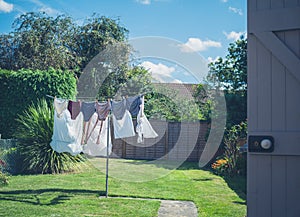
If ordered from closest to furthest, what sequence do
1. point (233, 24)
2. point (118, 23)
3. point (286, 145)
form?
point (286, 145) < point (233, 24) < point (118, 23)

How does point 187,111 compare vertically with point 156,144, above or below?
above

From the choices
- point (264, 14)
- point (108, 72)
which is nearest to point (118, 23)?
point (108, 72)

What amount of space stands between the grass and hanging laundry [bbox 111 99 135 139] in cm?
108

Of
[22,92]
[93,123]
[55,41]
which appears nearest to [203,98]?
[22,92]

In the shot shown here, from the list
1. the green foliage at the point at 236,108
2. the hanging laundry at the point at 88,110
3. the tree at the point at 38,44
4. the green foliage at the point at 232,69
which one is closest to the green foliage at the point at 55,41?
the tree at the point at 38,44

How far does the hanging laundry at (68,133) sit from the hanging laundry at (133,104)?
93cm

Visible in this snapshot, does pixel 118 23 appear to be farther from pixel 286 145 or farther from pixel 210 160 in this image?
pixel 286 145

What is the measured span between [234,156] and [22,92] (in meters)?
6.14

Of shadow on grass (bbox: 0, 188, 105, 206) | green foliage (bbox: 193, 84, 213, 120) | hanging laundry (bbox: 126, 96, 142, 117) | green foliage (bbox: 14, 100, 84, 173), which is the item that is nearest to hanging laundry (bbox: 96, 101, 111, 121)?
hanging laundry (bbox: 126, 96, 142, 117)

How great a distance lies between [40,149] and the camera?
24.6 feet

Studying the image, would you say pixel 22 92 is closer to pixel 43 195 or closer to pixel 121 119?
pixel 43 195

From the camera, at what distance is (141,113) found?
5.51m

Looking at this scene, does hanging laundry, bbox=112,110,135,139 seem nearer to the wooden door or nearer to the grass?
the grass

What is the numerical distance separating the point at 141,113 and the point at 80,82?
9.46 m
